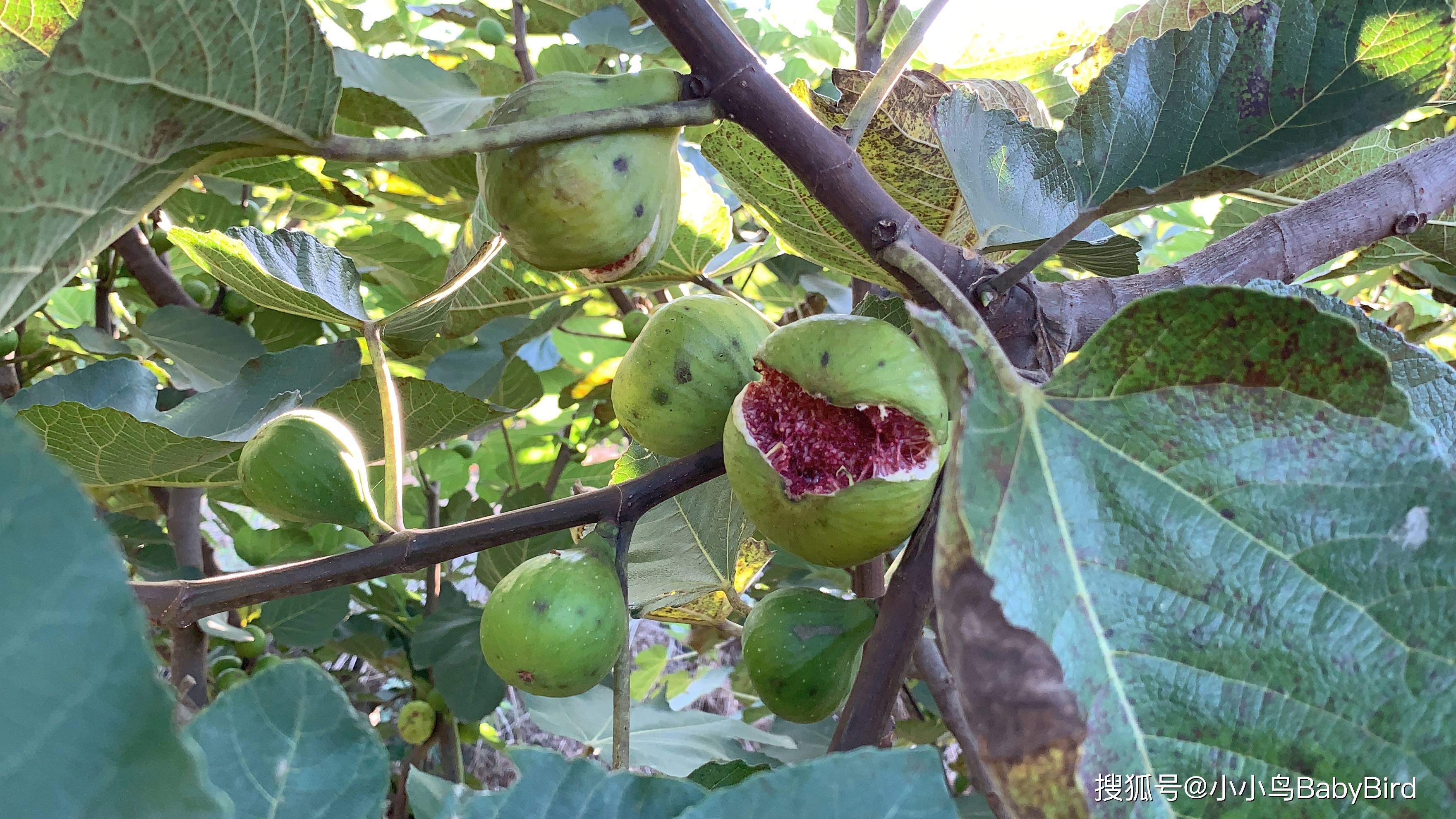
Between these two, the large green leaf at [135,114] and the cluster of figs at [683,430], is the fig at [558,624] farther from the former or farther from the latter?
the large green leaf at [135,114]

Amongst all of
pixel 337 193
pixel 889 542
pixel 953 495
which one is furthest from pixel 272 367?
pixel 953 495

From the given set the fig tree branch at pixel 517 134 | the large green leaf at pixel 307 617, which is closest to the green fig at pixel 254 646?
the large green leaf at pixel 307 617

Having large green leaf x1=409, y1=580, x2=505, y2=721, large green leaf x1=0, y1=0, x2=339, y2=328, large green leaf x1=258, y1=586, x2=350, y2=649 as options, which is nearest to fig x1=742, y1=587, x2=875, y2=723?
large green leaf x1=0, y1=0, x2=339, y2=328

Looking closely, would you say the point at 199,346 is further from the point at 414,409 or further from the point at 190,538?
the point at 414,409

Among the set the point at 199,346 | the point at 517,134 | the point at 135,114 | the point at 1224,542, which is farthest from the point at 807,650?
the point at 199,346

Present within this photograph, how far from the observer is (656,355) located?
0.76 metres

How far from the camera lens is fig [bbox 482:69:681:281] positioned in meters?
0.58

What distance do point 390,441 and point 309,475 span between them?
3.1 inches

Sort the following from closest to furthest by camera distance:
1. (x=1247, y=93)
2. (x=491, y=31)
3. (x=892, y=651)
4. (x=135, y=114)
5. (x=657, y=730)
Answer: (x=135, y=114), (x=1247, y=93), (x=892, y=651), (x=657, y=730), (x=491, y=31)

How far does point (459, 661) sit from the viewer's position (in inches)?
58.3

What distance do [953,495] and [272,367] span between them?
1.06m

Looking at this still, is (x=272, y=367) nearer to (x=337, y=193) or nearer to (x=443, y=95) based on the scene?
(x=337, y=193)

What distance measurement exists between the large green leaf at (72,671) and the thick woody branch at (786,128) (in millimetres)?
456

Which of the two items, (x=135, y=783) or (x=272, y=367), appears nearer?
(x=135, y=783)
